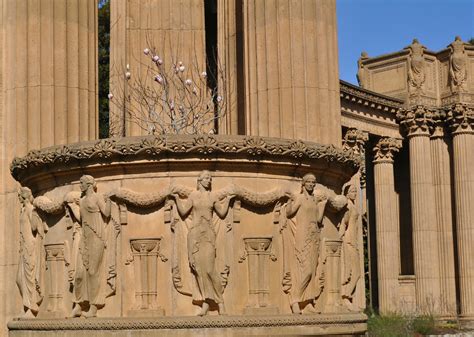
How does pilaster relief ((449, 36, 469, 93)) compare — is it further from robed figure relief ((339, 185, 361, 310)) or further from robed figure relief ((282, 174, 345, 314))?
robed figure relief ((282, 174, 345, 314))

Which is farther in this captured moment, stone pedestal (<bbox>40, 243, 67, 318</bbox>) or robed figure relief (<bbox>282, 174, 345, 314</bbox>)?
stone pedestal (<bbox>40, 243, 67, 318</bbox>)

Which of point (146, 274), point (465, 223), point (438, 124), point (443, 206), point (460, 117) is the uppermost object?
point (460, 117)

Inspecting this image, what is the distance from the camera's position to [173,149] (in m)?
10.8

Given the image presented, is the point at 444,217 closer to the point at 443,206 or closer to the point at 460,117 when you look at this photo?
the point at 443,206

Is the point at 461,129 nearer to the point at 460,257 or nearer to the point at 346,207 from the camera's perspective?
the point at 460,257

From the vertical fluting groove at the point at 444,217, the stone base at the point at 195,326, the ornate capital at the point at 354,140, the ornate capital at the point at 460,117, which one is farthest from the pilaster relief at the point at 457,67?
the stone base at the point at 195,326

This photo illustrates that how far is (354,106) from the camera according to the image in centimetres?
4228

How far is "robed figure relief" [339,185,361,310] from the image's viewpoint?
11844mm

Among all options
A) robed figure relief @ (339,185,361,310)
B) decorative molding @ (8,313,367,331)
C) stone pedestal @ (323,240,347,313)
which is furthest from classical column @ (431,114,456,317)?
decorative molding @ (8,313,367,331)

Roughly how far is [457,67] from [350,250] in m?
36.2

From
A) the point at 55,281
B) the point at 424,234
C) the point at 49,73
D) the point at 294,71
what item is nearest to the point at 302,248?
the point at 55,281

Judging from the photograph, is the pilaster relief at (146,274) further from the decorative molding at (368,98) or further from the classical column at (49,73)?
the decorative molding at (368,98)

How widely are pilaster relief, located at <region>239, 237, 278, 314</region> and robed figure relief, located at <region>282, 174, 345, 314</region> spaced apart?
24 centimetres

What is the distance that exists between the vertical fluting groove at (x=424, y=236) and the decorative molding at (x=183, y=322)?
33493 mm
